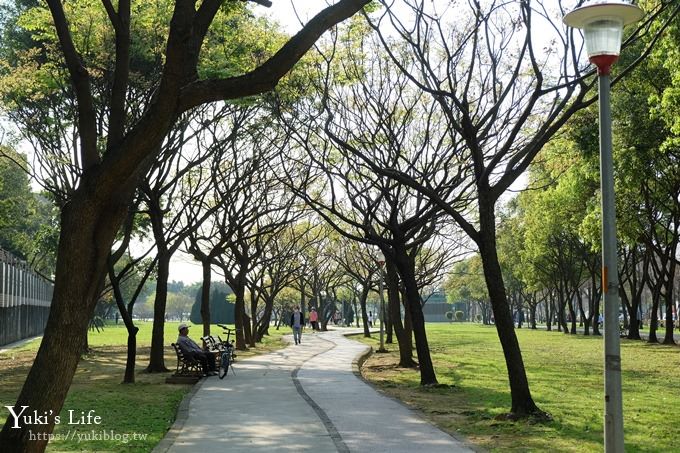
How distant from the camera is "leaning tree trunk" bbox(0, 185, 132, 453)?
6145mm

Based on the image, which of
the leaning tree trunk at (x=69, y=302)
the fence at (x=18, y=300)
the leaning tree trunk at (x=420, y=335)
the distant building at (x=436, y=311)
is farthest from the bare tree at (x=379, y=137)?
the distant building at (x=436, y=311)

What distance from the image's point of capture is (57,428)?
1002cm

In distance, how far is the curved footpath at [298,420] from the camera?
28.1 feet

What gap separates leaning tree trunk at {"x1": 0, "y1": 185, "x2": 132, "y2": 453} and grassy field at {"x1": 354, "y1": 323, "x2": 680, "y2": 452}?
5.03m

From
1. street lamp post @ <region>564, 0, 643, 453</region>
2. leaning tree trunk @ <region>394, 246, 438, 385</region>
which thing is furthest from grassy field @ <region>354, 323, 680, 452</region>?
street lamp post @ <region>564, 0, 643, 453</region>

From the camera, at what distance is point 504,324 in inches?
444

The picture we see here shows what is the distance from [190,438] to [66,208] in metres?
3.62

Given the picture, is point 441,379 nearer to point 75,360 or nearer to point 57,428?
point 57,428

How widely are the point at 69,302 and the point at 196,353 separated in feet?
35.0

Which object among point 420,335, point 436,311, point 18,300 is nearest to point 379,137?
point 420,335

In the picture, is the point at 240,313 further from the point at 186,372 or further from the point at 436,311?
the point at 436,311

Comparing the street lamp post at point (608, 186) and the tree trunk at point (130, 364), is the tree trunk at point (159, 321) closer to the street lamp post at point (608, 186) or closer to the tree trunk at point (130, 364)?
the tree trunk at point (130, 364)

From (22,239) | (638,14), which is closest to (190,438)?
(638,14)

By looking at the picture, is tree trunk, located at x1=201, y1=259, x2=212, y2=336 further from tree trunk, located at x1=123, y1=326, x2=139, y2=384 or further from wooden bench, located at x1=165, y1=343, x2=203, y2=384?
tree trunk, located at x1=123, y1=326, x2=139, y2=384
